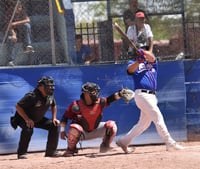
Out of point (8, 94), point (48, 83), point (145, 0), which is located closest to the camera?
point (48, 83)

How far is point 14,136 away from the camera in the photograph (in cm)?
1037

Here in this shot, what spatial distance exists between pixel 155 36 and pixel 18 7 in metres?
2.78

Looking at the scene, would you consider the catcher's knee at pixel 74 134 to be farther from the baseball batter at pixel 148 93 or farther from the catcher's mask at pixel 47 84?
the baseball batter at pixel 148 93

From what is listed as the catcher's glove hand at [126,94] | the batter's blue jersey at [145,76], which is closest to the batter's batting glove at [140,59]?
the batter's blue jersey at [145,76]

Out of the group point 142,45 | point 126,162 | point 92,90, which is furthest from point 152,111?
point 126,162

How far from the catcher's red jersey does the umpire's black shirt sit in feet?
1.18

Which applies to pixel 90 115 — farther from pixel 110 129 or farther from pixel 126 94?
pixel 126 94

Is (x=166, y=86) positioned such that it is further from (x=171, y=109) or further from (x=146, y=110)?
(x=146, y=110)

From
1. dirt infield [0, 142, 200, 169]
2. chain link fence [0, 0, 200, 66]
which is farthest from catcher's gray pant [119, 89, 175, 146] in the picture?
chain link fence [0, 0, 200, 66]

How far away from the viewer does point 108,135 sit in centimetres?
983

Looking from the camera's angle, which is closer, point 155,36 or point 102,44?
point 102,44

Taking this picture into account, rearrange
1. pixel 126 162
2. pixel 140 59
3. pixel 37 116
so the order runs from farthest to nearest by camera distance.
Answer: pixel 37 116 < pixel 140 59 < pixel 126 162

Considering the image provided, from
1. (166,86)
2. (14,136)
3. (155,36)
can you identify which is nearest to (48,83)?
(14,136)

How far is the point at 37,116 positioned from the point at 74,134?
64cm
